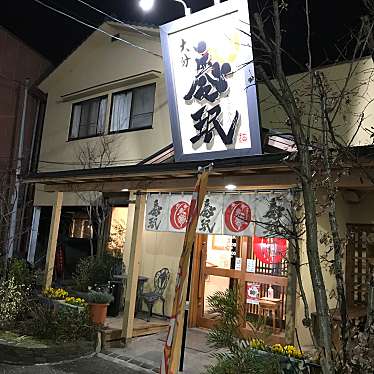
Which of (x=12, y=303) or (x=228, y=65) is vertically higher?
(x=228, y=65)

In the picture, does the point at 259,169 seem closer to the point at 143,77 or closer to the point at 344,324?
the point at 344,324

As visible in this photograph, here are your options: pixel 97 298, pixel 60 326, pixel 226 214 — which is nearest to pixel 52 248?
pixel 97 298

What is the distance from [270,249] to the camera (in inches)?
340

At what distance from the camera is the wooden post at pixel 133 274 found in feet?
27.3

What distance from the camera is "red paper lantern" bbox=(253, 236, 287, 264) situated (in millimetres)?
8422

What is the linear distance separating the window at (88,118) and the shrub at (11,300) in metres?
6.84

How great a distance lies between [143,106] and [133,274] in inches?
270

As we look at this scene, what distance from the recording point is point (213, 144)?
8125 millimetres

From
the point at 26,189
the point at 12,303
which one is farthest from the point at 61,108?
the point at 12,303

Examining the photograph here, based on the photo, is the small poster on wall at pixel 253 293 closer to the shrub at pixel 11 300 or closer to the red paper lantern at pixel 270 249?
the red paper lantern at pixel 270 249

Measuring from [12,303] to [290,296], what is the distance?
652 centimetres

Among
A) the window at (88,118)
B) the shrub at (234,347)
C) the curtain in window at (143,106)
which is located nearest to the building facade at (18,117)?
the window at (88,118)

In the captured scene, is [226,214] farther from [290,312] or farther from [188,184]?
[290,312]

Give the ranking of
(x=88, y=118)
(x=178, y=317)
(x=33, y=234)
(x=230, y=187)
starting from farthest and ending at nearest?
1. (x=33, y=234)
2. (x=88, y=118)
3. (x=230, y=187)
4. (x=178, y=317)
